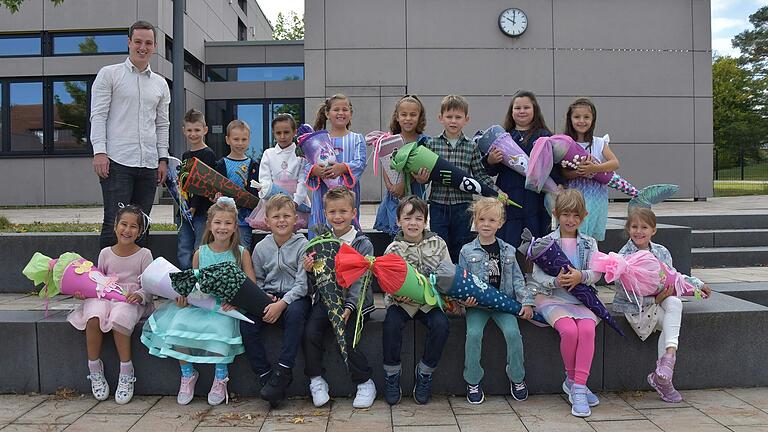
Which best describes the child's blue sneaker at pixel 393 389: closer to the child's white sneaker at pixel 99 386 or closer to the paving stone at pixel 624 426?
the paving stone at pixel 624 426

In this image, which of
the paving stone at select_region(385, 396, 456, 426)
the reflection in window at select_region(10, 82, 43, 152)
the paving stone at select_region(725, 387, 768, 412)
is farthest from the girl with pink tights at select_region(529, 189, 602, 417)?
the reflection in window at select_region(10, 82, 43, 152)

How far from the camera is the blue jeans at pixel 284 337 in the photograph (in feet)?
12.1

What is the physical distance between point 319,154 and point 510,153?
56.5 inches

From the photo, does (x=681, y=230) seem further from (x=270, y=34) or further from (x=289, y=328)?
(x=270, y=34)

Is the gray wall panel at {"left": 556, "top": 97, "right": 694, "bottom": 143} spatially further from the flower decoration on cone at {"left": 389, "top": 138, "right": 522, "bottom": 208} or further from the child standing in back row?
the flower decoration on cone at {"left": 389, "top": 138, "right": 522, "bottom": 208}

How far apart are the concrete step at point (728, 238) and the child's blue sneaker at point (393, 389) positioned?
5.52 metres

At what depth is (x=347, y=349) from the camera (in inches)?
147

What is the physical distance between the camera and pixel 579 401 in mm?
3594

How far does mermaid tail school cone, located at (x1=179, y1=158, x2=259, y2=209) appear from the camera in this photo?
4.63 meters

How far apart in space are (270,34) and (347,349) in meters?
33.6

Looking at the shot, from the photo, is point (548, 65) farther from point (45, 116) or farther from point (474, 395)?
point (45, 116)

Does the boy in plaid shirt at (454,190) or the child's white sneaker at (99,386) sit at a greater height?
the boy in plaid shirt at (454,190)

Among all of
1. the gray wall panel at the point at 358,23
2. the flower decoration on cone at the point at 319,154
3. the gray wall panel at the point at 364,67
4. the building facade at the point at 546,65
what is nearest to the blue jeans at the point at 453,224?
the flower decoration on cone at the point at 319,154

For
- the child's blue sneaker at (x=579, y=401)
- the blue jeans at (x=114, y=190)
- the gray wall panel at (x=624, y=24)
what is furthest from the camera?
the gray wall panel at (x=624, y=24)
